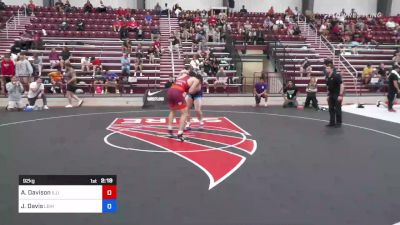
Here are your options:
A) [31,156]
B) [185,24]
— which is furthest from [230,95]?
[31,156]

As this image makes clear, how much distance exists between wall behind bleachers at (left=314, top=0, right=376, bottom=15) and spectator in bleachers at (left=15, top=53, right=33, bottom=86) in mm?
20521

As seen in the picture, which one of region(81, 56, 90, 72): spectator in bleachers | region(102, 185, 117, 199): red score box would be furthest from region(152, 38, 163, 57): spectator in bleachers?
region(102, 185, 117, 199): red score box

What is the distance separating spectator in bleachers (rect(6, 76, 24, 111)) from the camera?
13.9 metres

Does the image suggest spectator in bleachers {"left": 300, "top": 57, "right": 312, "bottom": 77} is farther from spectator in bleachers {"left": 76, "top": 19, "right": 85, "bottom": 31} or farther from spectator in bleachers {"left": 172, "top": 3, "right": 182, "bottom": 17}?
spectator in bleachers {"left": 76, "top": 19, "right": 85, "bottom": 31}

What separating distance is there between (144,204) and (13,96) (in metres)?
10.7

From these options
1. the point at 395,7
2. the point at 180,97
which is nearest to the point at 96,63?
the point at 180,97

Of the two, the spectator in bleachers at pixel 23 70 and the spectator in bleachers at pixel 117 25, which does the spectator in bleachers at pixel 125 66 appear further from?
the spectator in bleachers at pixel 117 25

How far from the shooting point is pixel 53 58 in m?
18.5

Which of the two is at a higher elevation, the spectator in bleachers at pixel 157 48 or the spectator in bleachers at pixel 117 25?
the spectator in bleachers at pixel 117 25

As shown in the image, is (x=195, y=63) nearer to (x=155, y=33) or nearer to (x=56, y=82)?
(x=155, y=33)

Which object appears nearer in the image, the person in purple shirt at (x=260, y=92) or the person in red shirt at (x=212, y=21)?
the person in purple shirt at (x=260, y=92)

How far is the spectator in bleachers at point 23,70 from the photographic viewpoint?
52.2ft

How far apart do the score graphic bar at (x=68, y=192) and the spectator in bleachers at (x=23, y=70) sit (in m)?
13.0

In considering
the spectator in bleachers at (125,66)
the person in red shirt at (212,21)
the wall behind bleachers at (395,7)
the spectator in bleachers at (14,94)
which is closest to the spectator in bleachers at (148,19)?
the person in red shirt at (212,21)
